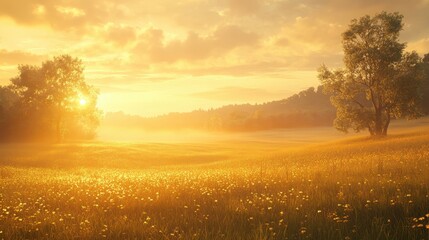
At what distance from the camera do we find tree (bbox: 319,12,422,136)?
43906 millimetres

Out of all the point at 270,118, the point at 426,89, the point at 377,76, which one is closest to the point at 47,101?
the point at 377,76

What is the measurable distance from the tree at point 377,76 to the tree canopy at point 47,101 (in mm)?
42075

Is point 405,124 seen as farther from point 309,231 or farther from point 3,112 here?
point 309,231

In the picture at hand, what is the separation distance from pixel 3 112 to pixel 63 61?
14.8m

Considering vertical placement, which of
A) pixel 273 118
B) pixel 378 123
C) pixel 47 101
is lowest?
pixel 378 123

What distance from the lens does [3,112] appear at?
71375mm

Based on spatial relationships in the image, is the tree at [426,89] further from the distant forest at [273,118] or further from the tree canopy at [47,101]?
the tree canopy at [47,101]

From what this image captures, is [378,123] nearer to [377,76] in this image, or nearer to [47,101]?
[377,76]

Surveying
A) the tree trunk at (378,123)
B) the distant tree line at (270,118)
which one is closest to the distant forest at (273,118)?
the distant tree line at (270,118)

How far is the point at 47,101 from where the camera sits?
66438 mm

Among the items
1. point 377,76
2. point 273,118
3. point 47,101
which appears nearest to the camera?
point 377,76

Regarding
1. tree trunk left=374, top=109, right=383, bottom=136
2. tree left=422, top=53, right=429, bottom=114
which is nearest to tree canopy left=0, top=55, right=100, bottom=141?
tree trunk left=374, top=109, right=383, bottom=136

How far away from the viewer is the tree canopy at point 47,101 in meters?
66.6

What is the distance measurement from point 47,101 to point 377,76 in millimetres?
50749
